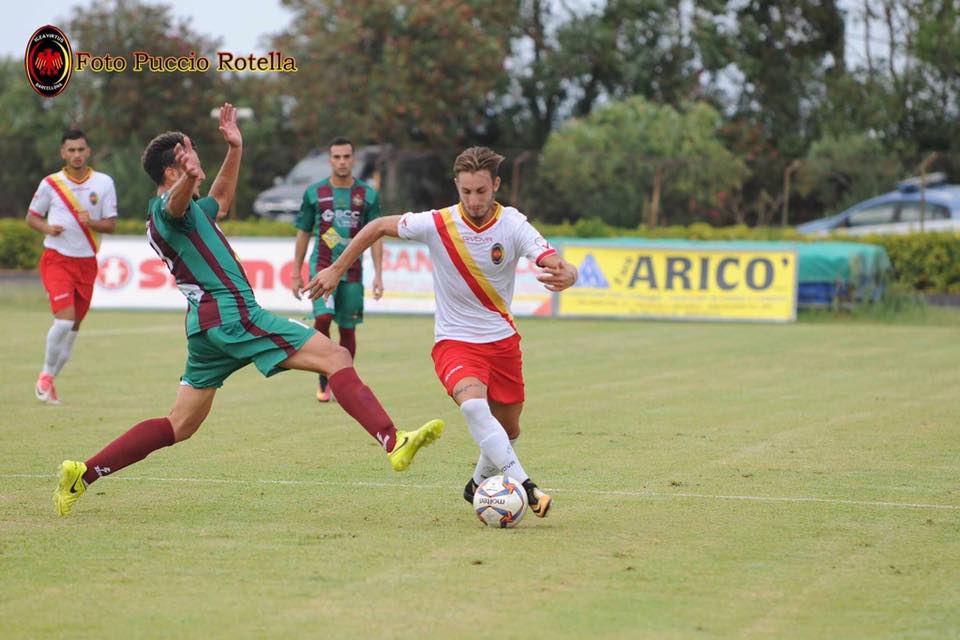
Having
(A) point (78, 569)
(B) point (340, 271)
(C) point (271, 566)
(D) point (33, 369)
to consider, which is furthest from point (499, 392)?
(D) point (33, 369)

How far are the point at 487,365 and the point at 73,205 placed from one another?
6616mm

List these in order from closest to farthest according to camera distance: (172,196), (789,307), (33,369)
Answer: (172,196) < (33,369) < (789,307)

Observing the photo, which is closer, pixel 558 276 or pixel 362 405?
pixel 558 276

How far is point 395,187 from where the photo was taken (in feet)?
128

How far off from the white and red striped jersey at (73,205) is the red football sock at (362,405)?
6.25 m

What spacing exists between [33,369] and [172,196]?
8996mm

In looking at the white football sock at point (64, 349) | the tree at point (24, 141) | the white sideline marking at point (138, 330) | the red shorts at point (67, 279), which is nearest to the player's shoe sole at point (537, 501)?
the white football sock at point (64, 349)

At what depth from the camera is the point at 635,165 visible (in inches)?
1395

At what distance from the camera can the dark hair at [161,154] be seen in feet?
24.6

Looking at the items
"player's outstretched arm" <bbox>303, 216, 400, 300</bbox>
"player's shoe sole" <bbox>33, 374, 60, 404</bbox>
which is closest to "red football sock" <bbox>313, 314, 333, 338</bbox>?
"player's shoe sole" <bbox>33, 374, 60, 404</bbox>

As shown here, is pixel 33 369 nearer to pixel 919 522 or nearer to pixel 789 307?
pixel 919 522

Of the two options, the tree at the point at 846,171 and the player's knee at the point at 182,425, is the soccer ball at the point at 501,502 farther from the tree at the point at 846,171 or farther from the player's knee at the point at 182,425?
the tree at the point at 846,171

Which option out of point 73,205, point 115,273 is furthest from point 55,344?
point 115,273

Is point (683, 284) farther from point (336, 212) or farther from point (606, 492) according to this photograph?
point (606, 492)
